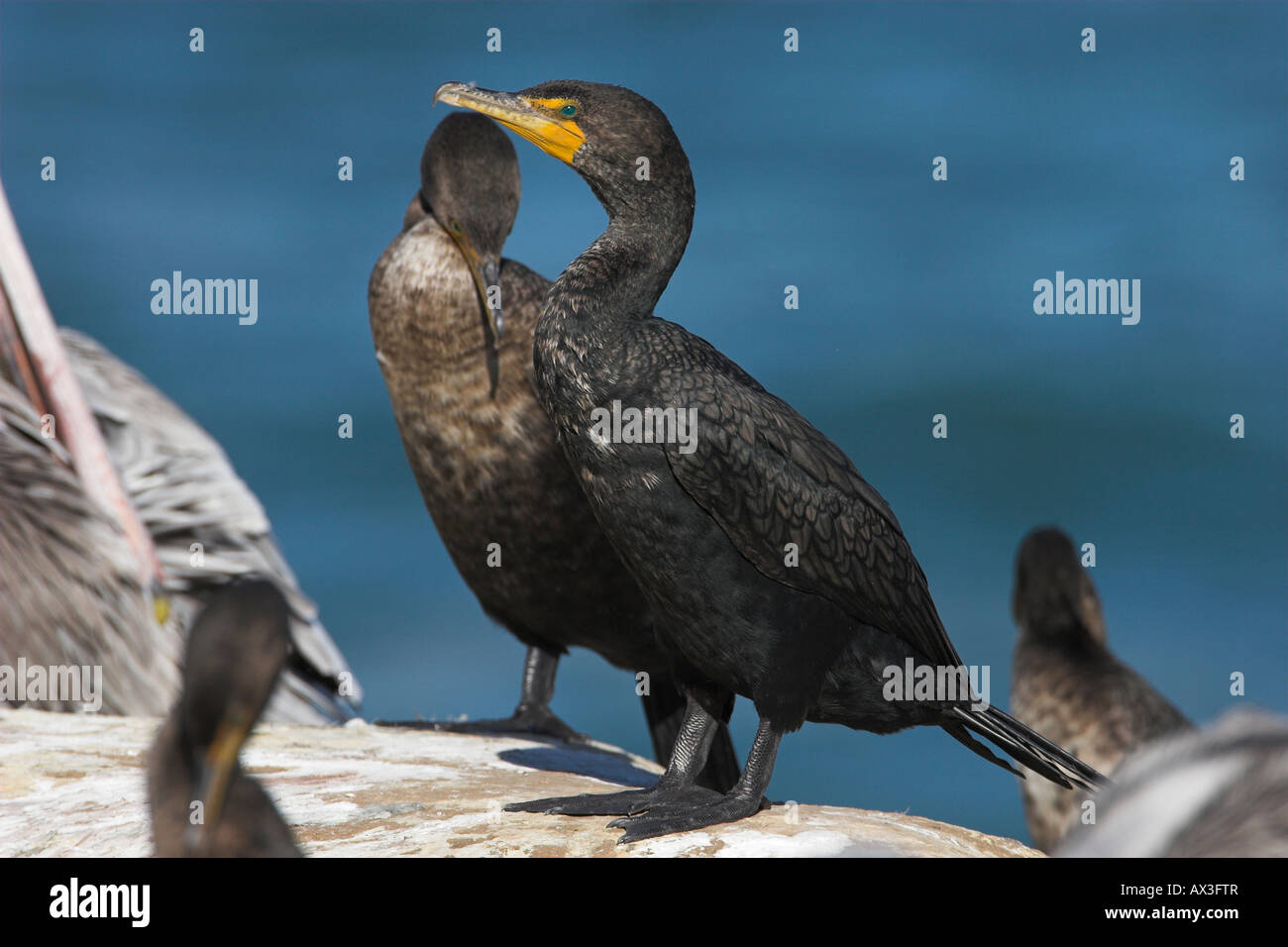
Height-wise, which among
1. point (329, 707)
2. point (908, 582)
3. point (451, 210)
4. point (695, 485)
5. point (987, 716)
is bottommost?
point (329, 707)

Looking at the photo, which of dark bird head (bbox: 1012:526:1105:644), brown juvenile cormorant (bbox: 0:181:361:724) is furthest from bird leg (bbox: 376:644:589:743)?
dark bird head (bbox: 1012:526:1105:644)

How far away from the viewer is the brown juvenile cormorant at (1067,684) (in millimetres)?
7922

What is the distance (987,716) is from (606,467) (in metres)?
1.38

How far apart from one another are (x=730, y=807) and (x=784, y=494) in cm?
90

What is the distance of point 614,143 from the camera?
462 cm

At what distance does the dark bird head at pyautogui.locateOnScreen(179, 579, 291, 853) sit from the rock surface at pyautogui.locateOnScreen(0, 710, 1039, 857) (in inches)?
35.3

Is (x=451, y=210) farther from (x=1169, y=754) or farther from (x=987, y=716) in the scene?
(x=1169, y=754)

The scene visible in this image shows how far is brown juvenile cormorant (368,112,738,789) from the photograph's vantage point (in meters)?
5.78

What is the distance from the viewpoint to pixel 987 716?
4.65 meters

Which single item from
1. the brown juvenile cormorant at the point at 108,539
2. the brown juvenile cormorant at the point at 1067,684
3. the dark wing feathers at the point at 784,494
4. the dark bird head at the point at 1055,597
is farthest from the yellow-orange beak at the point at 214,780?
the dark bird head at the point at 1055,597

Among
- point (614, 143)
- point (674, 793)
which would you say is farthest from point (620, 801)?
point (614, 143)

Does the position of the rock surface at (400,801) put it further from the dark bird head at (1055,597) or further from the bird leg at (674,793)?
the dark bird head at (1055,597)
